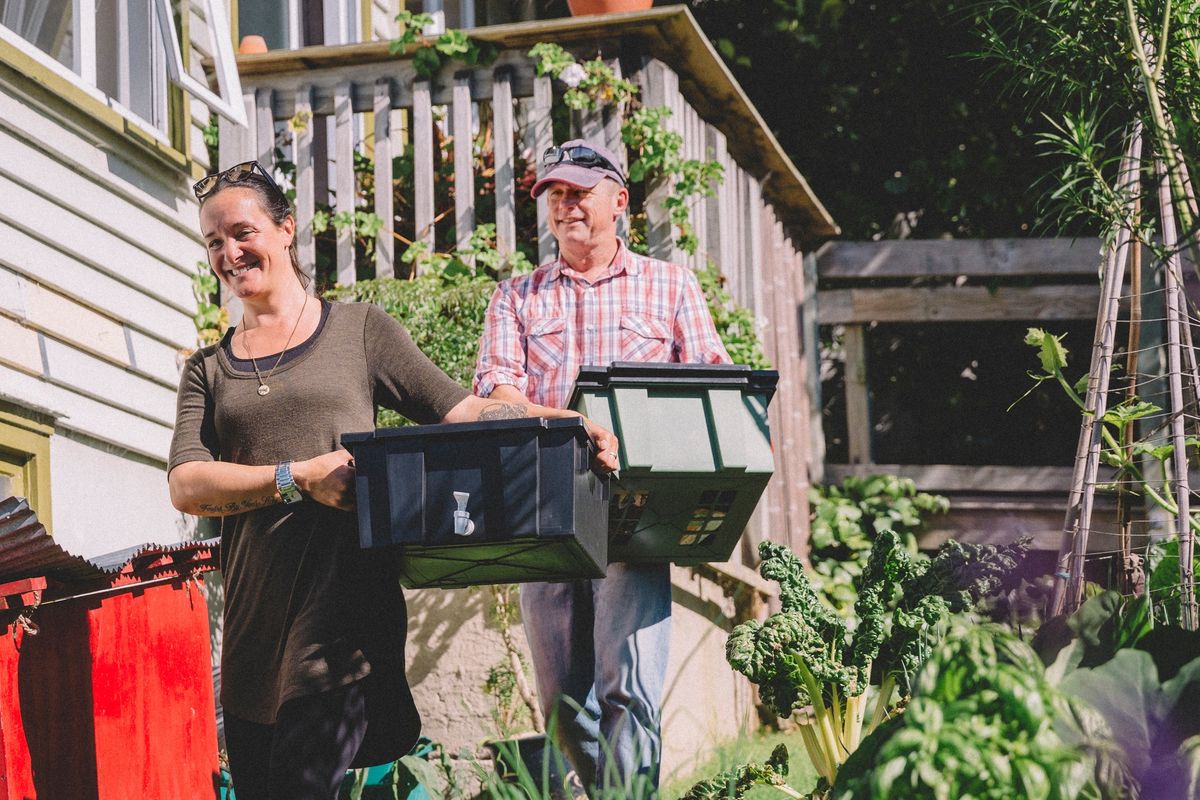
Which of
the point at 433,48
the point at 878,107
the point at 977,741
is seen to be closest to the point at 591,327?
the point at 977,741

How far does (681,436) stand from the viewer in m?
2.95

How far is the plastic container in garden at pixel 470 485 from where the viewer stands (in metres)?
2.45

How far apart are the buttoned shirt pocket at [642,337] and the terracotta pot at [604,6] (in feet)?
9.19

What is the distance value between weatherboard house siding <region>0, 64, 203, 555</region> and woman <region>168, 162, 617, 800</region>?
218 cm


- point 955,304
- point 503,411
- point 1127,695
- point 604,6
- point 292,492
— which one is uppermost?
point 604,6

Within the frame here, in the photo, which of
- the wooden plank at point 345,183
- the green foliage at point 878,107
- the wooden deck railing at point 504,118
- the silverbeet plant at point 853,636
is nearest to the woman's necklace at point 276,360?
the silverbeet plant at point 853,636

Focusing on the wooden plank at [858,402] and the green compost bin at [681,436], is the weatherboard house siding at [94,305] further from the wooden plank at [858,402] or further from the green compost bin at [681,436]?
the wooden plank at [858,402]

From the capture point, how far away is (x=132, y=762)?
3449mm

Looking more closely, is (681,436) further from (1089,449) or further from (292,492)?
(1089,449)

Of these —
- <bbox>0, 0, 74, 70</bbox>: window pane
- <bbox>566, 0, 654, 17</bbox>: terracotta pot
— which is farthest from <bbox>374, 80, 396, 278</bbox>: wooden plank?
<bbox>0, 0, 74, 70</bbox>: window pane

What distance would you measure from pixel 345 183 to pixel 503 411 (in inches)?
135

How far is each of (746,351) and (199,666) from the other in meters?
2.56

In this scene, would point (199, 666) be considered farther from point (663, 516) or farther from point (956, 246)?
point (956, 246)

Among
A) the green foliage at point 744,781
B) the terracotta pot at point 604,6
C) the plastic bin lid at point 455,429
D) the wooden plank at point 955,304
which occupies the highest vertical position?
the terracotta pot at point 604,6
